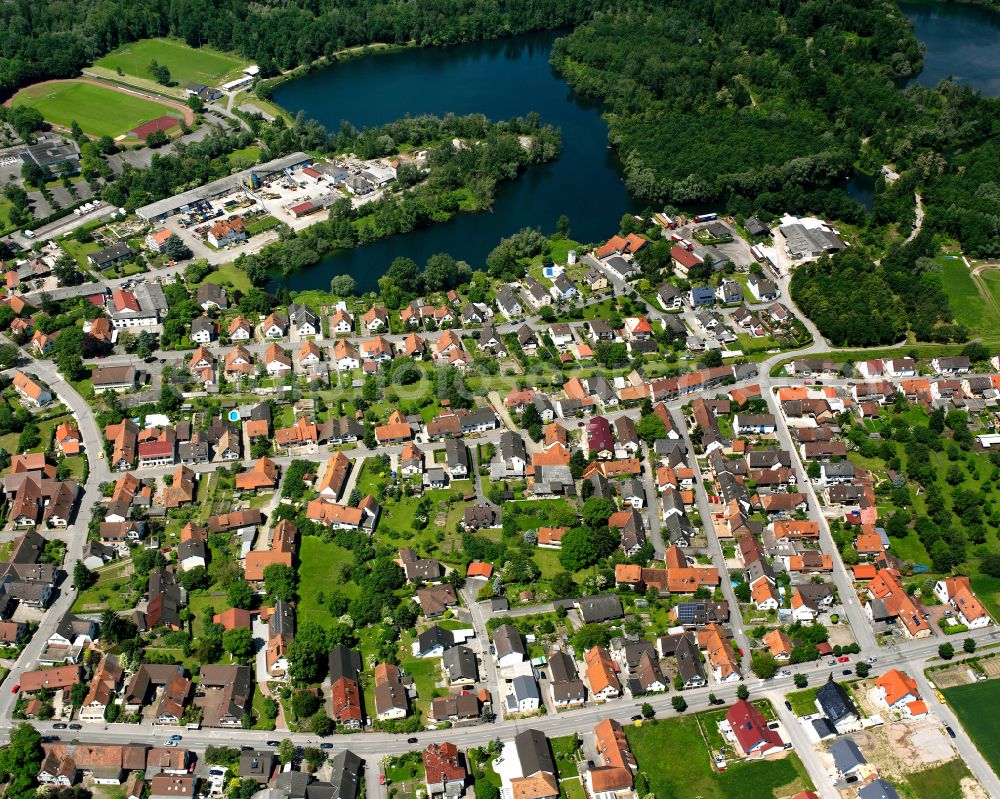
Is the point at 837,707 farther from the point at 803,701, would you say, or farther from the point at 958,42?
the point at 958,42

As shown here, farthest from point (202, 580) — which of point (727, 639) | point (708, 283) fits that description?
point (708, 283)

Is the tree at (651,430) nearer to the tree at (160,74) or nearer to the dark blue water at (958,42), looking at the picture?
the dark blue water at (958,42)

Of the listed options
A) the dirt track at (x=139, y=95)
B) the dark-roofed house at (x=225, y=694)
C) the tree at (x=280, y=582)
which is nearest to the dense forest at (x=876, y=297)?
the tree at (x=280, y=582)

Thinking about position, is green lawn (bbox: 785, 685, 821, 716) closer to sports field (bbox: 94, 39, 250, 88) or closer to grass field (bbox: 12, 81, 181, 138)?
grass field (bbox: 12, 81, 181, 138)

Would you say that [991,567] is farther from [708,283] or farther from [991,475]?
[708,283]

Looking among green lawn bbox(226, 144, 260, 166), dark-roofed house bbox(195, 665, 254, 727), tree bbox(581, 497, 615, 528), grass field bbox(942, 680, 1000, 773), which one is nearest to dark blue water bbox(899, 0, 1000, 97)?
green lawn bbox(226, 144, 260, 166)
